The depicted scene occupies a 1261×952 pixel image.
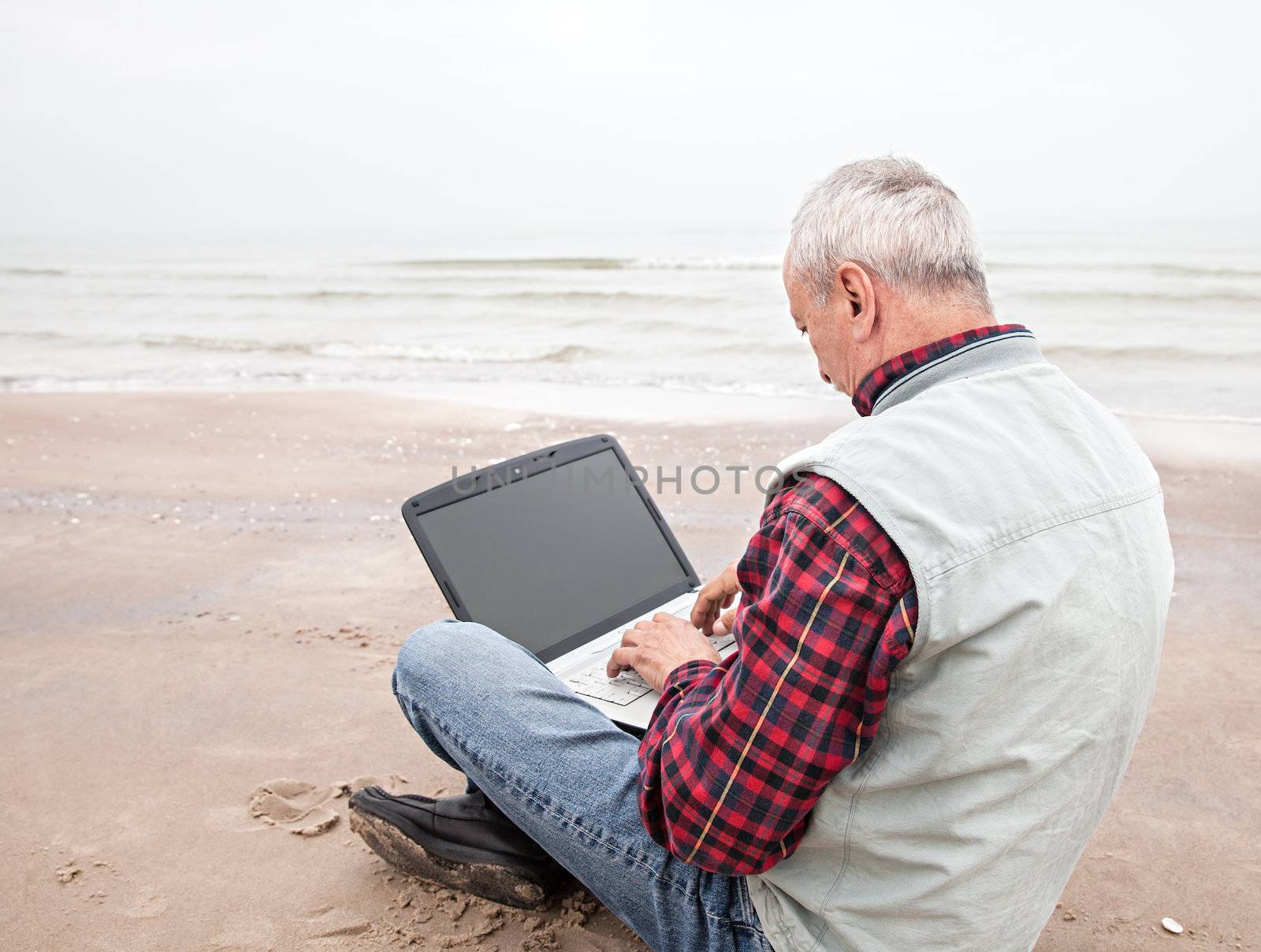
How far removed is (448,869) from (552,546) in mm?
679

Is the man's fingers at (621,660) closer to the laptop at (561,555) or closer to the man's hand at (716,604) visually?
the laptop at (561,555)

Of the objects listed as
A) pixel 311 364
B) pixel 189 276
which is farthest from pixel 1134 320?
pixel 189 276

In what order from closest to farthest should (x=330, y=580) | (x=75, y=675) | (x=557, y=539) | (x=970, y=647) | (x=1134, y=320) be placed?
1. (x=970, y=647)
2. (x=557, y=539)
3. (x=75, y=675)
4. (x=330, y=580)
5. (x=1134, y=320)

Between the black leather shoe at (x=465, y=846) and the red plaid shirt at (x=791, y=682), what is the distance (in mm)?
732

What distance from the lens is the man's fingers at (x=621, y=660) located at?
67.4 inches

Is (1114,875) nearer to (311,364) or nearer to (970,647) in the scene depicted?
(970,647)

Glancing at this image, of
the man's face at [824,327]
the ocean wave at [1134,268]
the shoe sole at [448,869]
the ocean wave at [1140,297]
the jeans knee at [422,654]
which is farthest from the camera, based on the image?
the ocean wave at [1134,268]

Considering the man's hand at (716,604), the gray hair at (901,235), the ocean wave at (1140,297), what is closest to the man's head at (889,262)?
the gray hair at (901,235)

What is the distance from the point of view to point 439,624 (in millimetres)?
1837

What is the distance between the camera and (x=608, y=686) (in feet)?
6.28

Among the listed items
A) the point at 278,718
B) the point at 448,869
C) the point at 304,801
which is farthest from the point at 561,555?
the point at 278,718

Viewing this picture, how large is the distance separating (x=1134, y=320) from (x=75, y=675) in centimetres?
1306

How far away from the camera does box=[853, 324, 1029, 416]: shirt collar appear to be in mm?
1339

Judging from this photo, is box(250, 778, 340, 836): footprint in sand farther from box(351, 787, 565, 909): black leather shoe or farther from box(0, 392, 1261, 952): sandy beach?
box(351, 787, 565, 909): black leather shoe
